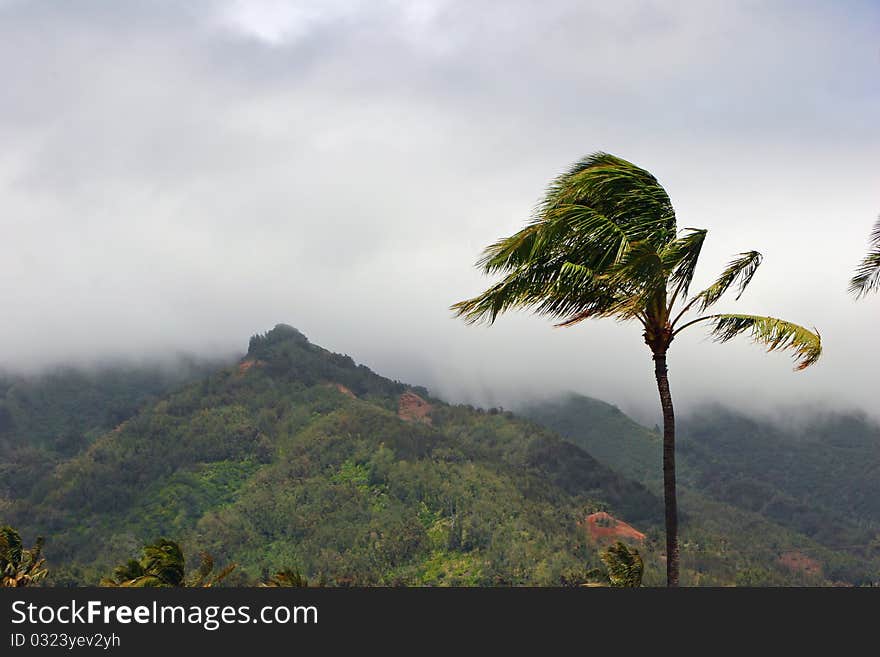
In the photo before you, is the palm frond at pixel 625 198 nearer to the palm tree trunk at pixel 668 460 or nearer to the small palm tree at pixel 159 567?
the palm tree trunk at pixel 668 460

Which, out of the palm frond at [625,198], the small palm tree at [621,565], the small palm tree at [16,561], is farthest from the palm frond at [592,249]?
the small palm tree at [16,561]

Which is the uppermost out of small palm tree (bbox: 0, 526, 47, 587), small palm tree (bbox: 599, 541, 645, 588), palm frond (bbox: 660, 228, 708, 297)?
palm frond (bbox: 660, 228, 708, 297)

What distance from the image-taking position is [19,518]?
19388 centimetres

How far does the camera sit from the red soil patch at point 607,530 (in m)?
184

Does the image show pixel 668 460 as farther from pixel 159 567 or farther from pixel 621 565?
pixel 159 567

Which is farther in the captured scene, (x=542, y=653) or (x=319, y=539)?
(x=319, y=539)

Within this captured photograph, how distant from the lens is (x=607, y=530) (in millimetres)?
187500

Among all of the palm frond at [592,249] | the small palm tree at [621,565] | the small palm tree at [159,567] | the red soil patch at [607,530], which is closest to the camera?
the palm frond at [592,249]

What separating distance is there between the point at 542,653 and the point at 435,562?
552 feet

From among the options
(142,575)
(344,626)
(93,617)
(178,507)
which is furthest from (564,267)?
(178,507)

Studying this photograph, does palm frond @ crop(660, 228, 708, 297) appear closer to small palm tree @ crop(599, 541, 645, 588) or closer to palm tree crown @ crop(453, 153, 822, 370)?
palm tree crown @ crop(453, 153, 822, 370)

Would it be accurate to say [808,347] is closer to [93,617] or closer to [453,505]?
[93,617]

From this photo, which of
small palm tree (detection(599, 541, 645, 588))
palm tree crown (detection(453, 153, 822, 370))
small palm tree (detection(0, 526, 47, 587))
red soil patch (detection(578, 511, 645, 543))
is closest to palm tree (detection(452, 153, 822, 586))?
palm tree crown (detection(453, 153, 822, 370))

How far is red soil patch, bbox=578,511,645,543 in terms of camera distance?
184 metres
